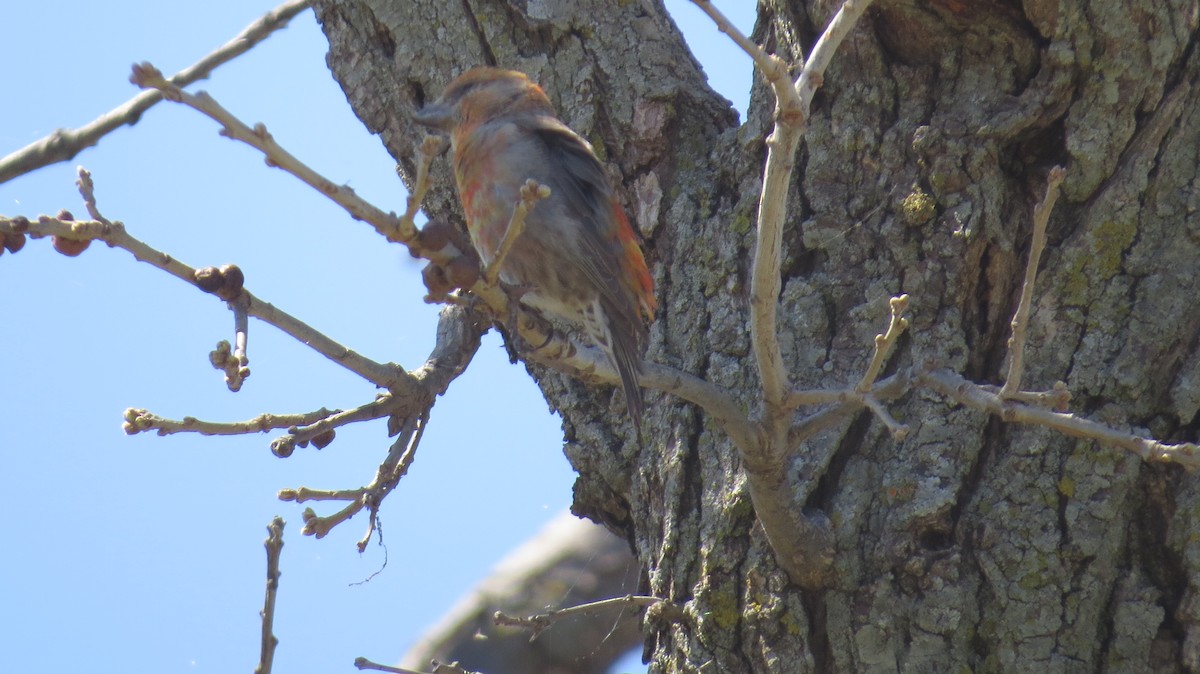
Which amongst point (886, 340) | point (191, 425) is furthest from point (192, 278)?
point (886, 340)

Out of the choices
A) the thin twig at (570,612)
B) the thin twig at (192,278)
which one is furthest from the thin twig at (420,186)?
the thin twig at (570,612)

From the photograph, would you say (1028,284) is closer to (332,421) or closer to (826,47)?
(826,47)

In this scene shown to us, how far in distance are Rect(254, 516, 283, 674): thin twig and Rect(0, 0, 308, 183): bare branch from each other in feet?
9.69

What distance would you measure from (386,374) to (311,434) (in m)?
0.22

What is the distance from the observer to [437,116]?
3.58 m

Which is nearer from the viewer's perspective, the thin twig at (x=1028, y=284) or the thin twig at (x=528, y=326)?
the thin twig at (x=528, y=326)

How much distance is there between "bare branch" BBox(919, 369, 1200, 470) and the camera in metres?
1.97

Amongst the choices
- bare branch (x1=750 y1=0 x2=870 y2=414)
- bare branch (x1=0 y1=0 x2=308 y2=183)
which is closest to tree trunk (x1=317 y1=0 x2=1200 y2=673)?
bare branch (x1=750 y1=0 x2=870 y2=414)

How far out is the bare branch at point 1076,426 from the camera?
197 cm

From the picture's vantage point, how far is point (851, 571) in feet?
8.93

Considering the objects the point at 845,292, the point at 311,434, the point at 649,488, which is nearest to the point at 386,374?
the point at 311,434

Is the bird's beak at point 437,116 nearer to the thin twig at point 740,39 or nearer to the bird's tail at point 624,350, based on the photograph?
the bird's tail at point 624,350

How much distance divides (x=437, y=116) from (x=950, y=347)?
5.53 feet

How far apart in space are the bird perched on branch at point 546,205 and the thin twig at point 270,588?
1563mm
